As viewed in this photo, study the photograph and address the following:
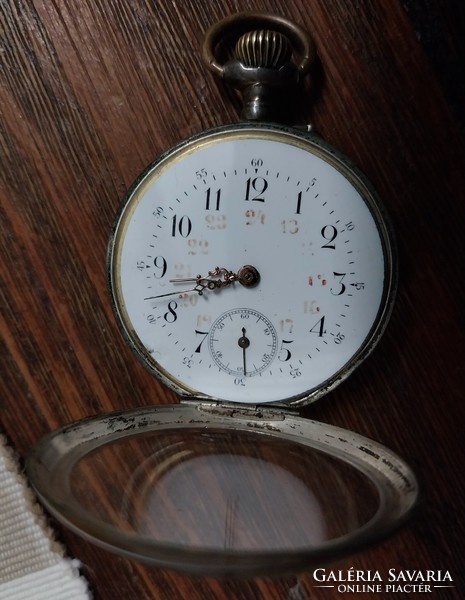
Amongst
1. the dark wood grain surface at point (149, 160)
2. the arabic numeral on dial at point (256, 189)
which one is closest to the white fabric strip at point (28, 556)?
the dark wood grain surface at point (149, 160)

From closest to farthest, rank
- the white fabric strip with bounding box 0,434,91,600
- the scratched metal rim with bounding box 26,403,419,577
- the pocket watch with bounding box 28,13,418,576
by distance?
the scratched metal rim with bounding box 26,403,419,577 → the pocket watch with bounding box 28,13,418,576 → the white fabric strip with bounding box 0,434,91,600

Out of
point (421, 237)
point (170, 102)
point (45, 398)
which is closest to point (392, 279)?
point (421, 237)

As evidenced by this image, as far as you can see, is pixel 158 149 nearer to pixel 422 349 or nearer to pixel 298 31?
pixel 298 31

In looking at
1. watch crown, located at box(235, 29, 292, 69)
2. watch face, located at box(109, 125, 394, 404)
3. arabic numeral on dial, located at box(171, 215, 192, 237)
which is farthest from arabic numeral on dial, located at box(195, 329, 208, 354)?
watch crown, located at box(235, 29, 292, 69)

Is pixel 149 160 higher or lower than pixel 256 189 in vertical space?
higher

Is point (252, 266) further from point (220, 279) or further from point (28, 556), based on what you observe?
point (28, 556)

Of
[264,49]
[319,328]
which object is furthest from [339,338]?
[264,49]

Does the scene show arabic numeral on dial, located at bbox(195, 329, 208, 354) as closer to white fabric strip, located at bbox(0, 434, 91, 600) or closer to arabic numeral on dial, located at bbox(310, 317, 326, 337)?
arabic numeral on dial, located at bbox(310, 317, 326, 337)
